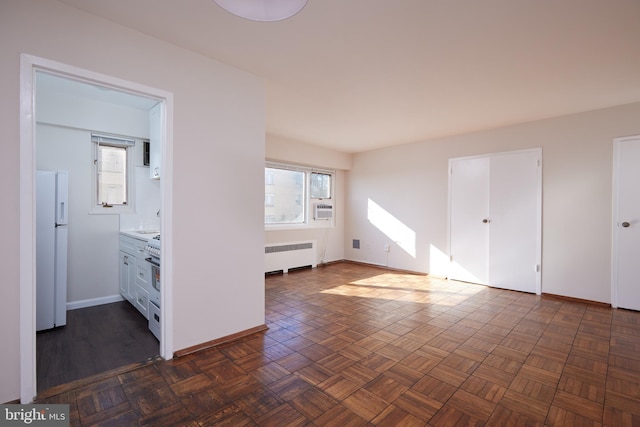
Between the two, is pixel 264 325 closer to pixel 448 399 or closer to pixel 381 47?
pixel 448 399

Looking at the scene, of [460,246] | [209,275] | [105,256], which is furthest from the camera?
[460,246]

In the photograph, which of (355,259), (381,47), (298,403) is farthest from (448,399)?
(355,259)

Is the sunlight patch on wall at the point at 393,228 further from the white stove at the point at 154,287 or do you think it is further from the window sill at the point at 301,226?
the white stove at the point at 154,287

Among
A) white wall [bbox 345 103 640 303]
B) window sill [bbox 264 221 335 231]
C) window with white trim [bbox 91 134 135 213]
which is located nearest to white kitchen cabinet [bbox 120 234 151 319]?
window with white trim [bbox 91 134 135 213]

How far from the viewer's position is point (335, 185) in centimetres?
638

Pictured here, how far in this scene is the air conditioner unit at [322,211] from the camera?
5.95m

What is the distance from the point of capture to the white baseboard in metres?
3.40

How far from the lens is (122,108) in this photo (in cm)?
379

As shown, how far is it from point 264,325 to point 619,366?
2883 millimetres

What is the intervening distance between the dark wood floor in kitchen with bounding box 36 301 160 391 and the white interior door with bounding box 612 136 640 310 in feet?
16.6

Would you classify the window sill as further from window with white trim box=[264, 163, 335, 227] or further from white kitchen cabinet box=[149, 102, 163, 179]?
white kitchen cabinet box=[149, 102, 163, 179]

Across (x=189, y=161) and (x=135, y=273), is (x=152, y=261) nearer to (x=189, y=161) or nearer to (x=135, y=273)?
(x=135, y=273)

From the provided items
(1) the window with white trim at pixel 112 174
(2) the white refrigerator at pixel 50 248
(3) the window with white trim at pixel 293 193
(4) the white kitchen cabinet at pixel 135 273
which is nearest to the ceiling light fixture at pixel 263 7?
(4) the white kitchen cabinet at pixel 135 273

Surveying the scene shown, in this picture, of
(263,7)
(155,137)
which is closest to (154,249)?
(155,137)
